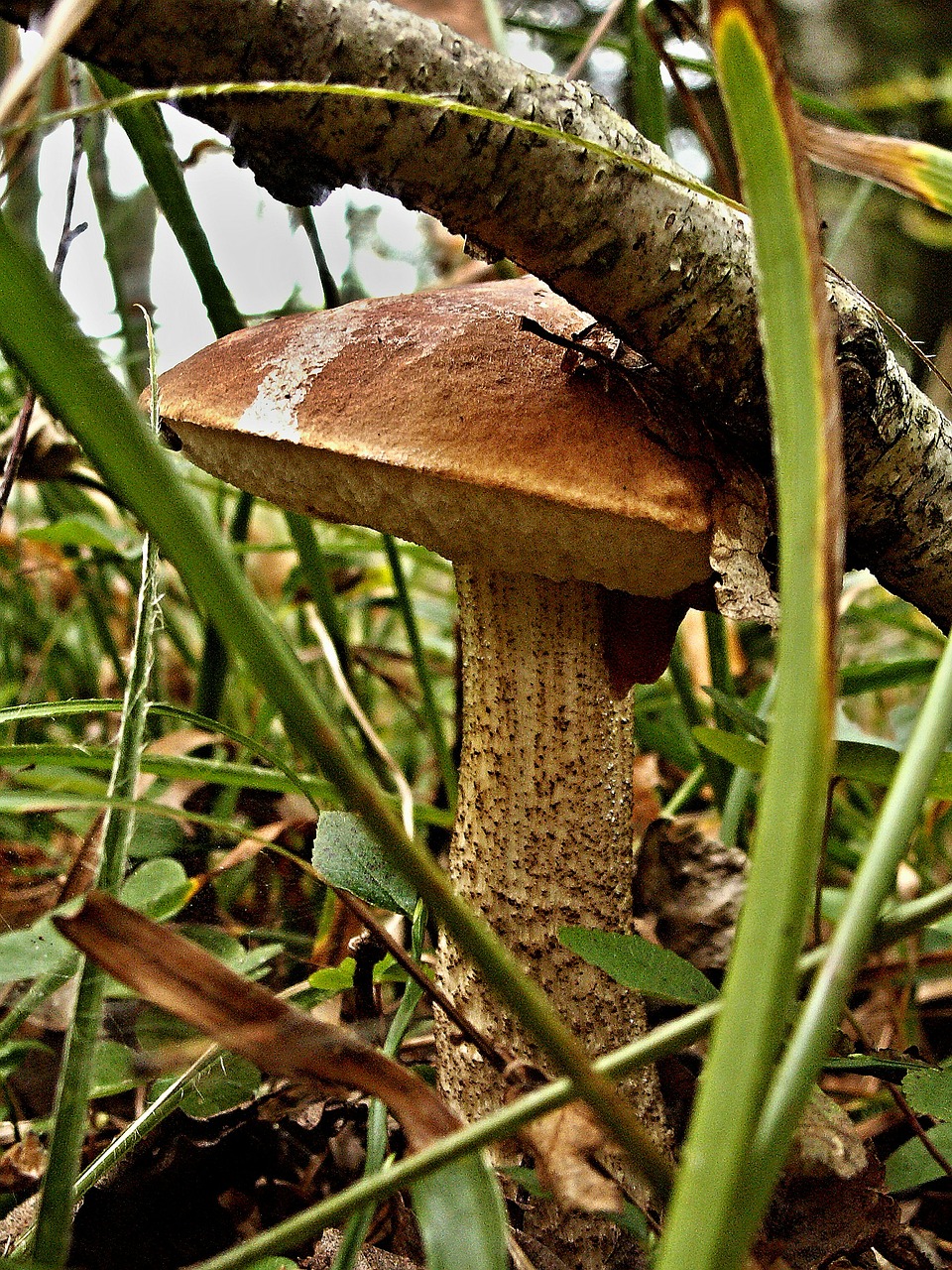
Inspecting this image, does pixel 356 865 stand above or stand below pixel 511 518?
below

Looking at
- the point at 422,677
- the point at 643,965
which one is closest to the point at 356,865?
the point at 643,965

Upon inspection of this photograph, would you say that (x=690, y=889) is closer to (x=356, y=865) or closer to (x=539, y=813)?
(x=539, y=813)

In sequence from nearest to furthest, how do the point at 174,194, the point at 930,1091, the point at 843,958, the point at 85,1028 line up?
the point at 843,958
the point at 85,1028
the point at 930,1091
the point at 174,194

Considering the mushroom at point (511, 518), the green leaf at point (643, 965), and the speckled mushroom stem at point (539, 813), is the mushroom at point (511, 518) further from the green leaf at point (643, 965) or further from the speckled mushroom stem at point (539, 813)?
the green leaf at point (643, 965)

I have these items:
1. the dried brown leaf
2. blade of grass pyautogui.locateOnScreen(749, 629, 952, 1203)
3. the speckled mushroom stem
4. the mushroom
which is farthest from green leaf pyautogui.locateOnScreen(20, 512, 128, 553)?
blade of grass pyautogui.locateOnScreen(749, 629, 952, 1203)

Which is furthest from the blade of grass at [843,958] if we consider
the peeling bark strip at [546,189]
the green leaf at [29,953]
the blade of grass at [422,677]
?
the blade of grass at [422,677]

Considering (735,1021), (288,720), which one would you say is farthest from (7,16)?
(735,1021)
